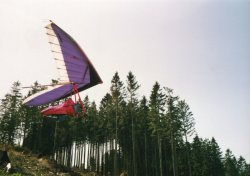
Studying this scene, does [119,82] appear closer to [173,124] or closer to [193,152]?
[173,124]

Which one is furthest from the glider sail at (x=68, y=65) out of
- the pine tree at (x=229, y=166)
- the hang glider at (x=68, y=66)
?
the pine tree at (x=229, y=166)

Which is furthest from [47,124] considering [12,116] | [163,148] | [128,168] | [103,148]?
[163,148]

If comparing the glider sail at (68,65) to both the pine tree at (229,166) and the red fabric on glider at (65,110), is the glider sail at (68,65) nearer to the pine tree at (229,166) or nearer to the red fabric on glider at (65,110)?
the red fabric on glider at (65,110)

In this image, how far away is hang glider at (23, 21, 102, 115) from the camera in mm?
12930

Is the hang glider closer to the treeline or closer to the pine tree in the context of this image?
the treeline

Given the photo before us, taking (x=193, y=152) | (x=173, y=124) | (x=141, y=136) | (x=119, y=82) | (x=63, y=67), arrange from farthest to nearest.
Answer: (x=193, y=152)
(x=141, y=136)
(x=119, y=82)
(x=173, y=124)
(x=63, y=67)

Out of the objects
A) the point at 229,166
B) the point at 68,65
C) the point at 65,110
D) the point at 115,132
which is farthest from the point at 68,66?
the point at 229,166

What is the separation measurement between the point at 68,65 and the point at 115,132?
34758mm

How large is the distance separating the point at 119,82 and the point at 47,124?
1909 cm

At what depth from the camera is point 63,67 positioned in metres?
14.0

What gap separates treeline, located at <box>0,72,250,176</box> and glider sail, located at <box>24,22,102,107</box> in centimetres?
2623

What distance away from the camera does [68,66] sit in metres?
14.0

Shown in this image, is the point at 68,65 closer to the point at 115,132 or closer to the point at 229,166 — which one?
the point at 115,132

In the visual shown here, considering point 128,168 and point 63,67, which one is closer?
point 63,67
